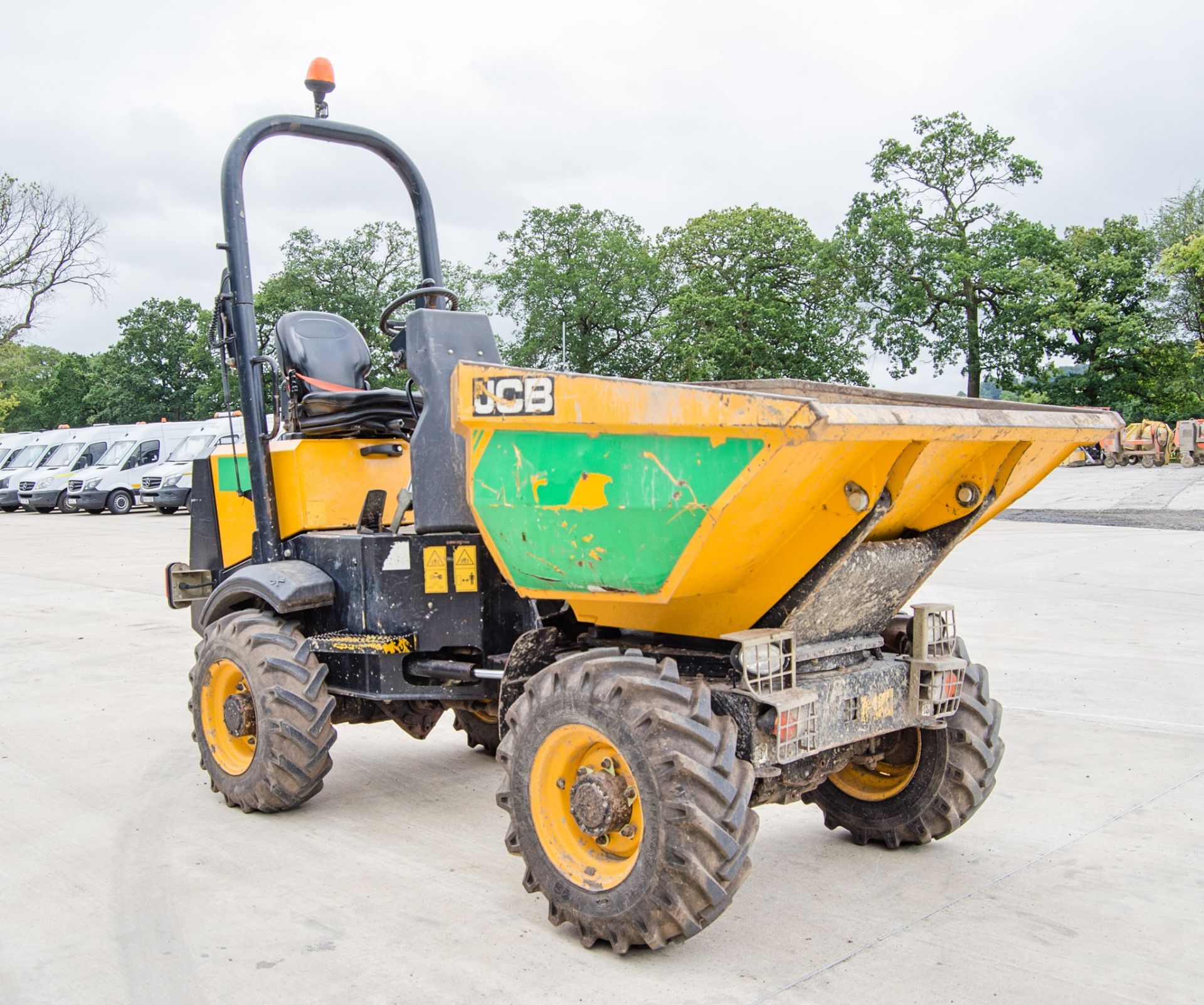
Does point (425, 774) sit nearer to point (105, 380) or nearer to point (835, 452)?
point (835, 452)

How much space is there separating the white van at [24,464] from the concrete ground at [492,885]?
30902 mm

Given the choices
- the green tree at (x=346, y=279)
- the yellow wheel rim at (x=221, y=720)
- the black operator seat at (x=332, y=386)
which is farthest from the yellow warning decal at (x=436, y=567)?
the green tree at (x=346, y=279)

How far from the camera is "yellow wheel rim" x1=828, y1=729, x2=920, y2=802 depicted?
4.62 meters

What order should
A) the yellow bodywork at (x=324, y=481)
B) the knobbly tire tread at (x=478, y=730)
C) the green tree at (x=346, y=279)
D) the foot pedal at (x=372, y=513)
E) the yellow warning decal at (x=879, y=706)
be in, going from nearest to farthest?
the yellow warning decal at (x=879, y=706) < the foot pedal at (x=372, y=513) < the yellow bodywork at (x=324, y=481) < the knobbly tire tread at (x=478, y=730) < the green tree at (x=346, y=279)

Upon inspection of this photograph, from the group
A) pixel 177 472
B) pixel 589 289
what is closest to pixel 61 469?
pixel 177 472

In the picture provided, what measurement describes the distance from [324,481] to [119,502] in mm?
28852

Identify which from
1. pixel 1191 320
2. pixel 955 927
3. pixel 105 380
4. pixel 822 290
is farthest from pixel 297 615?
→ pixel 105 380

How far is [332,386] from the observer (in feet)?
19.2

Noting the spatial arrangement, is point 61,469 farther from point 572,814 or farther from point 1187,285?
point 1187,285

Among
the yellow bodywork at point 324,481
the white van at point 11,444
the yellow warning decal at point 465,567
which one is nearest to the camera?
the yellow warning decal at point 465,567

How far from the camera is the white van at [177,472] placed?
95.0ft

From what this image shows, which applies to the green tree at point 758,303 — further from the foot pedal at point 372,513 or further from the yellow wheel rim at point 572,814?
the yellow wheel rim at point 572,814

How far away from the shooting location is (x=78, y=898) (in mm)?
4320

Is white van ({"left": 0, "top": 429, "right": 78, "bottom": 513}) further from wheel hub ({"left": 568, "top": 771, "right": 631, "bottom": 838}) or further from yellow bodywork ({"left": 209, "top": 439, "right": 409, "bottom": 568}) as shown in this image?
wheel hub ({"left": 568, "top": 771, "right": 631, "bottom": 838})
